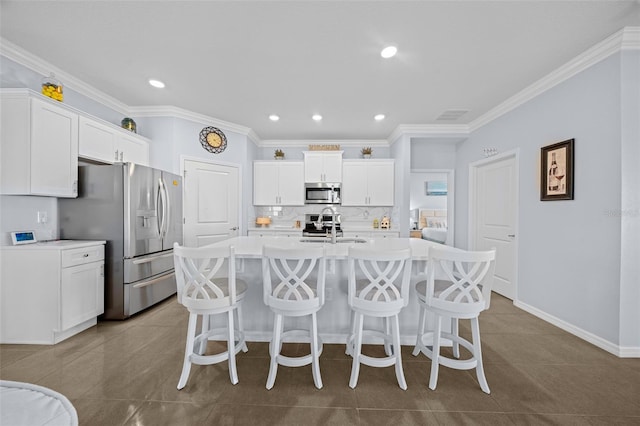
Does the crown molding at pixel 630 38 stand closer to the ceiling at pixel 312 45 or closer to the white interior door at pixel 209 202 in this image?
the ceiling at pixel 312 45

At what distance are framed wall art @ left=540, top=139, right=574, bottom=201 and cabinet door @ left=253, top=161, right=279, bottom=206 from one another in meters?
4.12

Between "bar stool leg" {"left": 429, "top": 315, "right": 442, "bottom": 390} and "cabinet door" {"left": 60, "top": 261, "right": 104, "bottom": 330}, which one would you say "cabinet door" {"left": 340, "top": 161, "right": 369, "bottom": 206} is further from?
"cabinet door" {"left": 60, "top": 261, "right": 104, "bottom": 330}

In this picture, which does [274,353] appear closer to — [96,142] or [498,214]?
[96,142]

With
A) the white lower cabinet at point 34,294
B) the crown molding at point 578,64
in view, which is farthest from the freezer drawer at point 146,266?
the crown molding at point 578,64

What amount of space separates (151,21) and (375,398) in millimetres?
3313

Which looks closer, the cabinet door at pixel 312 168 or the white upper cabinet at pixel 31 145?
the white upper cabinet at pixel 31 145

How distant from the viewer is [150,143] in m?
3.94

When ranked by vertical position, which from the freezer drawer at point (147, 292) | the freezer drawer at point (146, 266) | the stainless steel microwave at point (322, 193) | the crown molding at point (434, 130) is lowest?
the freezer drawer at point (147, 292)

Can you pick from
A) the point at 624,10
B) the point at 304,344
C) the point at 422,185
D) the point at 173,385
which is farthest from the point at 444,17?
the point at 422,185

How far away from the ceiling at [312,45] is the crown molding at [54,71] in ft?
0.25

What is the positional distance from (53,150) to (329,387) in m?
3.36

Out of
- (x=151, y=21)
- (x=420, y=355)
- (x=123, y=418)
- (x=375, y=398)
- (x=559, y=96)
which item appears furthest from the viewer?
(x=559, y=96)

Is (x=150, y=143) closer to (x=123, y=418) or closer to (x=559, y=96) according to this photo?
(x=123, y=418)

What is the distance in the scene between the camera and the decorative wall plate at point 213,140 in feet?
14.1
